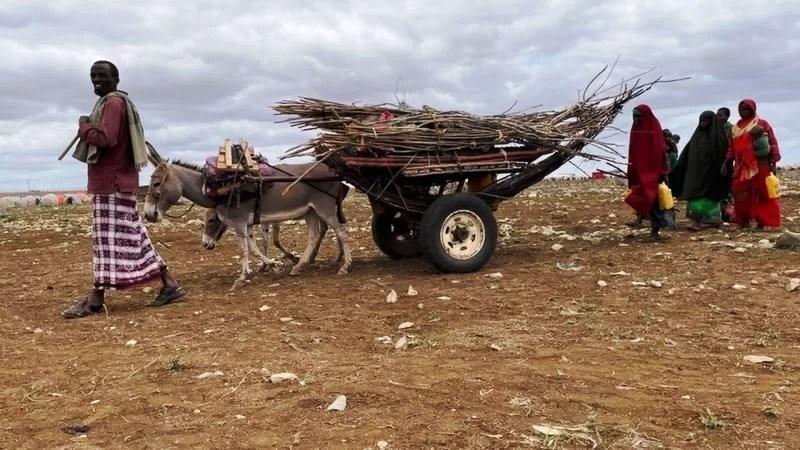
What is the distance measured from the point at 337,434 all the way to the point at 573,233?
7720 millimetres

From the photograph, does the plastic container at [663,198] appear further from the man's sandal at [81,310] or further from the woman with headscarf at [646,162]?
the man's sandal at [81,310]

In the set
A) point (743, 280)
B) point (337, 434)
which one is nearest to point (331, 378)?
point (337, 434)

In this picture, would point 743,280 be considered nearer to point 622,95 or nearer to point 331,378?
point 622,95

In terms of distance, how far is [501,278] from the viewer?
6.85 m

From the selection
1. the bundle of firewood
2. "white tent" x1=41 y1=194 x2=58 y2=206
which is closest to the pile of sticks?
the bundle of firewood

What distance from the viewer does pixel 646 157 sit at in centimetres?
858

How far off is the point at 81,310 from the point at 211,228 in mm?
1882

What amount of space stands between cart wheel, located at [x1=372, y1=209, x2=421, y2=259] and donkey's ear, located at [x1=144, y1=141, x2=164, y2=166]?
2645 mm

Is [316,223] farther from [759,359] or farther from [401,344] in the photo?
[759,359]

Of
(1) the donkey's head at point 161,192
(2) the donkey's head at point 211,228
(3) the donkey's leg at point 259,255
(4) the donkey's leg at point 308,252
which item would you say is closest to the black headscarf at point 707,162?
(4) the donkey's leg at point 308,252

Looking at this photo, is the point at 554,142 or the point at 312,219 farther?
the point at 312,219

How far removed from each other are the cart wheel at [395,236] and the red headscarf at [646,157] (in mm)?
2869

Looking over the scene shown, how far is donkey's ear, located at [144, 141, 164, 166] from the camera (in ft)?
22.5

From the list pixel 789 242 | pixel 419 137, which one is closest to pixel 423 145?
pixel 419 137
